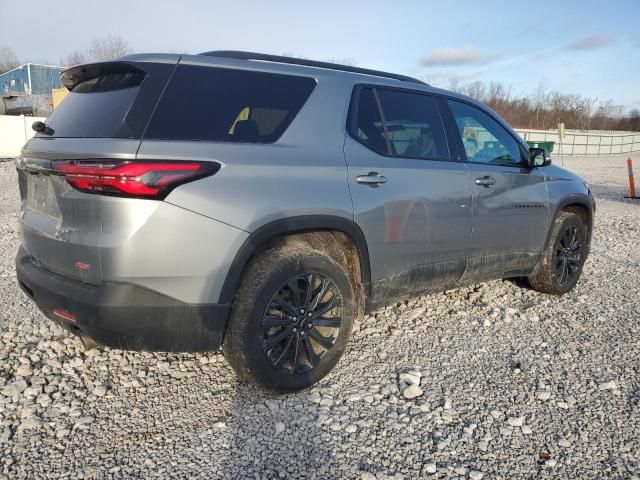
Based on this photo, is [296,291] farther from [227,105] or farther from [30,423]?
[30,423]

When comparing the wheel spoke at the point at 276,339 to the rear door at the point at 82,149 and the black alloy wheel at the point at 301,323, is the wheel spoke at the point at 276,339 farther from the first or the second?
the rear door at the point at 82,149

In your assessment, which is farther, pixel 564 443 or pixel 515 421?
pixel 515 421

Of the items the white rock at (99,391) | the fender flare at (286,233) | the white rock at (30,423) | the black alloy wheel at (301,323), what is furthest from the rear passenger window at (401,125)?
the white rock at (30,423)

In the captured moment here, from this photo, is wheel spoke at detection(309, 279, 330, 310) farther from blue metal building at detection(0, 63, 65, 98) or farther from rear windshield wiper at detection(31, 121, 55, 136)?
blue metal building at detection(0, 63, 65, 98)

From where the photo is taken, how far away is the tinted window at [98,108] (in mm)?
2482

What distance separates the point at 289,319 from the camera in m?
2.82

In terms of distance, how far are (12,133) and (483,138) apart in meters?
23.9

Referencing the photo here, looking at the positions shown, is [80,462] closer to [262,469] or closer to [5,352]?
[262,469]

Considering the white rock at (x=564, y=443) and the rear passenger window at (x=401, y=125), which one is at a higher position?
the rear passenger window at (x=401, y=125)

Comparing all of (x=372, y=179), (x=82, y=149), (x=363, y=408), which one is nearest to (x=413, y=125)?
(x=372, y=179)

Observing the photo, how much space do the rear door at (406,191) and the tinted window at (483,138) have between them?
0.88ft

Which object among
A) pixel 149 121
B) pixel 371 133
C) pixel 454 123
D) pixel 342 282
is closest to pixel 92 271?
pixel 149 121

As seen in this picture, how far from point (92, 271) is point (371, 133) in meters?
1.83

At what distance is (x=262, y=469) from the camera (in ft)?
7.52
